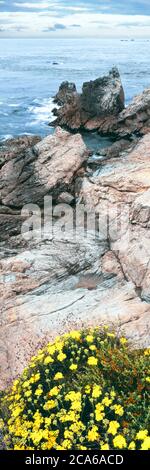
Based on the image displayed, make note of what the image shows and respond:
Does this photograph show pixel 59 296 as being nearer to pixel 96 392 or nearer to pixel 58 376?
pixel 58 376

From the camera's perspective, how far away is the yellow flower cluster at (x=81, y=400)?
709cm

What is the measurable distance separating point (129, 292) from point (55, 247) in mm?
3283

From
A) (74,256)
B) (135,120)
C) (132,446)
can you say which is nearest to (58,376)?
(132,446)

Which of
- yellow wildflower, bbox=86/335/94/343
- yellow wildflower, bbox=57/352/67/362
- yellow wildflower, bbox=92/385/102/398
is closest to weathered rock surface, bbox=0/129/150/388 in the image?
yellow wildflower, bbox=86/335/94/343

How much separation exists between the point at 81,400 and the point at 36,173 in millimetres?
12245

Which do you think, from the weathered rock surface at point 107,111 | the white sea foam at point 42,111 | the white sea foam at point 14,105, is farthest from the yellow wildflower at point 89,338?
the white sea foam at point 14,105

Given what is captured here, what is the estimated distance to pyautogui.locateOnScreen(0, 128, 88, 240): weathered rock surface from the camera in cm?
1806

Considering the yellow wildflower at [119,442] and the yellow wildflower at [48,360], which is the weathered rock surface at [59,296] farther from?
the yellow wildflower at [119,442]

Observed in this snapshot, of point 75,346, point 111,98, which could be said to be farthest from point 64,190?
point 111,98

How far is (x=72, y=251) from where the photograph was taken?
14883 millimetres

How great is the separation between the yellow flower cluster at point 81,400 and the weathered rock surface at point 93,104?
134ft

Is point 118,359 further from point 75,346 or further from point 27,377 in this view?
point 27,377

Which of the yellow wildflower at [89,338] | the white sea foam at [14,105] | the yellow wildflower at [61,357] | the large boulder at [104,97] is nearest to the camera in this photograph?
the yellow wildflower at [61,357]

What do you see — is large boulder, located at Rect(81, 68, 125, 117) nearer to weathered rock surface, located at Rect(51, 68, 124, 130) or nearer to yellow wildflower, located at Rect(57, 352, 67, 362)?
weathered rock surface, located at Rect(51, 68, 124, 130)
